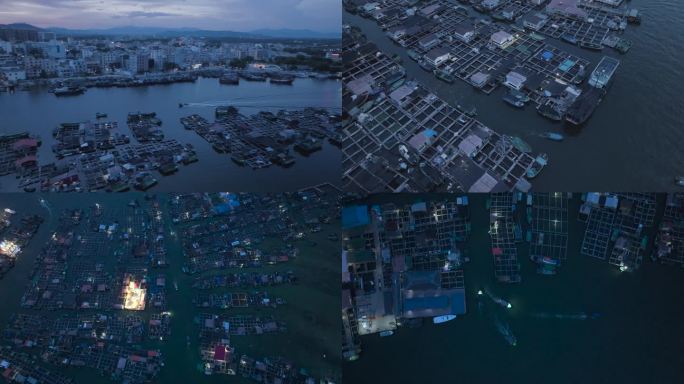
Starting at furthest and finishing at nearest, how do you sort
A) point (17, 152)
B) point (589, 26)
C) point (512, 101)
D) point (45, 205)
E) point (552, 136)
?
1. point (589, 26)
2. point (512, 101)
3. point (17, 152)
4. point (552, 136)
5. point (45, 205)

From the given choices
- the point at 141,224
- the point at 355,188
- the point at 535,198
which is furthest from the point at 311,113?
the point at 535,198

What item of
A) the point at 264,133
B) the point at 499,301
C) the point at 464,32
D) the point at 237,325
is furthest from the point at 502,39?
the point at 237,325

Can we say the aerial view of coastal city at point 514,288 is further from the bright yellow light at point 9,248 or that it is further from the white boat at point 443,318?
the bright yellow light at point 9,248

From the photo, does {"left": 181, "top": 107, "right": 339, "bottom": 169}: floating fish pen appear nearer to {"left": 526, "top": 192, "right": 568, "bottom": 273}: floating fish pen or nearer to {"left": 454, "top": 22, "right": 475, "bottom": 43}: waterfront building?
{"left": 454, "top": 22, "right": 475, "bottom": 43}: waterfront building

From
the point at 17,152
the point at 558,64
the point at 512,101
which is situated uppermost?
the point at 558,64

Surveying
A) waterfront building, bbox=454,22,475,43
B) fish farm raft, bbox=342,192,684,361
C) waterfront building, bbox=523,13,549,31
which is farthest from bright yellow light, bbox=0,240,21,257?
waterfront building, bbox=523,13,549,31

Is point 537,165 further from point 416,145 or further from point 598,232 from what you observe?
point 416,145
